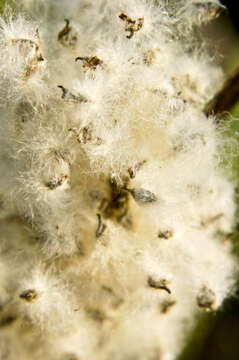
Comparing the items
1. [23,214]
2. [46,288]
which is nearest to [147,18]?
[23,214]

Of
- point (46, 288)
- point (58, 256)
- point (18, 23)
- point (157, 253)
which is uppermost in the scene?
point (18, 23)

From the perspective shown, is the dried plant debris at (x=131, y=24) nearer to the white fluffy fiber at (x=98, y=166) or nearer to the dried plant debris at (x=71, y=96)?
the white fluffy fiber at (x=98, y=166)

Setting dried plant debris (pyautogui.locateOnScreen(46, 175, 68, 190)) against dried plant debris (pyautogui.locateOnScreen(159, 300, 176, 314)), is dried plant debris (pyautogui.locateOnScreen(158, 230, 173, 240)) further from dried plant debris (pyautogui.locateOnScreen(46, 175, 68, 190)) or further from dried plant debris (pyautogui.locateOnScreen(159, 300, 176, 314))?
dried plant debris (pyautogui.locateOnScreen(46, 175, 68, 190))

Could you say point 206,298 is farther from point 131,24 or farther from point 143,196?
point 131,24

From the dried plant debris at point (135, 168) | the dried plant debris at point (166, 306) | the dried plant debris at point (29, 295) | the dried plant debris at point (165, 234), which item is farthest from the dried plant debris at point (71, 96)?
the dried plant debris at point (166, 306)

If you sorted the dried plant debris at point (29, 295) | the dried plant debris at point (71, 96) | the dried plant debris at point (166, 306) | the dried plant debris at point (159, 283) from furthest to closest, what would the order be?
the dried plant debris at point (166, 306) < the dried plant debris at point (159, 283) < the dried plant debris at point (29, 295) < the dried plant debris at point (71, 96)

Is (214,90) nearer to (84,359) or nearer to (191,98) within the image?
(191,98)
